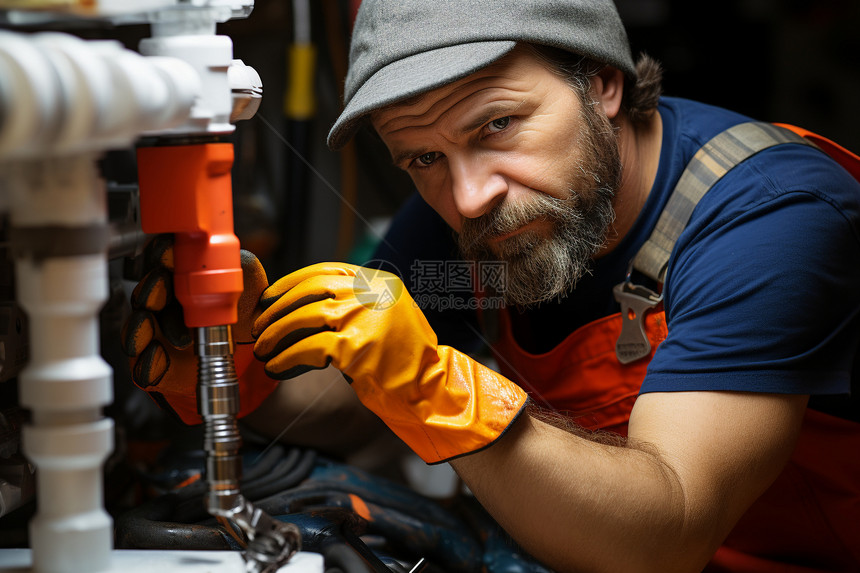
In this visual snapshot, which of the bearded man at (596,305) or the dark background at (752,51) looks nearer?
the bearded man at (596,305)

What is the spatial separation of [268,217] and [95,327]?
0.74 meters

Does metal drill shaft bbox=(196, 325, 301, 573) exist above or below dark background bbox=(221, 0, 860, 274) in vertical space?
below

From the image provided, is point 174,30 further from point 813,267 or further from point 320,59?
point 320,59

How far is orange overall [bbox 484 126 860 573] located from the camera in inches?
34.6

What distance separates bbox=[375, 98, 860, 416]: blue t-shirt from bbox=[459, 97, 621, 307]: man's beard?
6 centimetres

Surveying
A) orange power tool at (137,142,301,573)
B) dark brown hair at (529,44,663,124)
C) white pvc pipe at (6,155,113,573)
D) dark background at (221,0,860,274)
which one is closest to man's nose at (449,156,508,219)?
dark brown hair at (529,44,663,124)

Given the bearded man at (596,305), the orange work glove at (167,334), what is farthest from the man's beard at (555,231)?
the orange work glove at (167,334)

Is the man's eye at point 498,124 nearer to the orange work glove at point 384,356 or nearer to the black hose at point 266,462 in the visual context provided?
the orange work glove at point 384,356

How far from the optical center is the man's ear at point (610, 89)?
3.06ft

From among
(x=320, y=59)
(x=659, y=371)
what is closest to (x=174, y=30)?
(x=659, y=371)

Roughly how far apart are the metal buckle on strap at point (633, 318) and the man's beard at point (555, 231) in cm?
5

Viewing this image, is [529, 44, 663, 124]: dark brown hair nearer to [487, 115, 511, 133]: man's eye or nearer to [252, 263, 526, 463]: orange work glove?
[487, 115, 511, 133]: man's eye

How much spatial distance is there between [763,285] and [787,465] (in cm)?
28

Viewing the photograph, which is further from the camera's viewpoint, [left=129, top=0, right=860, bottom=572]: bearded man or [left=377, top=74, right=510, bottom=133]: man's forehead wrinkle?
[left=377, top=74, right=510, bottom=133]: man's forehead wrinkle
